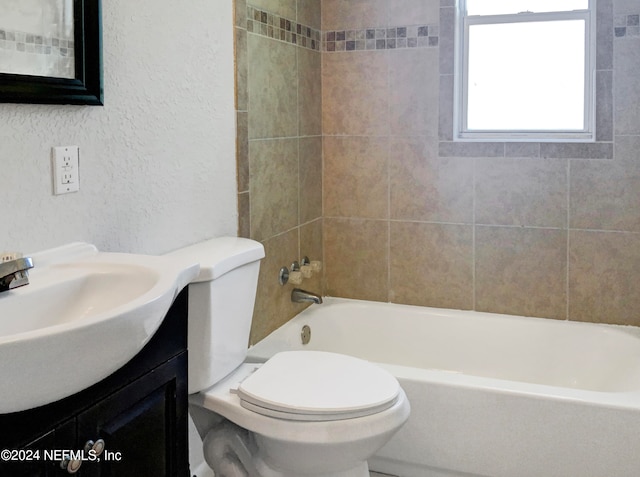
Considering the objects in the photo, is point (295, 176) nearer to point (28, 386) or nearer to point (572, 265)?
point (572, 265)

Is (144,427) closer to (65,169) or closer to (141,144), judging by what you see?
(65,169)

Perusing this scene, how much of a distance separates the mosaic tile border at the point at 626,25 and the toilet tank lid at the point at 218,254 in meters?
1.79

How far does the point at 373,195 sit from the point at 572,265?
0.95 metres

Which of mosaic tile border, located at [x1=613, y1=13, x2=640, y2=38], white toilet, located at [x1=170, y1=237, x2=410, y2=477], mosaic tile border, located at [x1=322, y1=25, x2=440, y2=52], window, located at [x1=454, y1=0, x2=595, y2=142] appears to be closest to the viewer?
white toilet, located at [x1=170, y1=237, x2=410, y2=477]

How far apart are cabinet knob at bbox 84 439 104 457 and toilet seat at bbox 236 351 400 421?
627mm

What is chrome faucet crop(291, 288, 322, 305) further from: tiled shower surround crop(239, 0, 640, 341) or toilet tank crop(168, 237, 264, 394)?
toilet tank crop(168, 237, 264, 394)

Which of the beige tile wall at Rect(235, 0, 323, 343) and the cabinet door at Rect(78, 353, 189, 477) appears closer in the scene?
the cabinet door at Rect(78, 353, 189, 477)

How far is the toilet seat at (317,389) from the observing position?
6.16ft

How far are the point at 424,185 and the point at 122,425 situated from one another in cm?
209

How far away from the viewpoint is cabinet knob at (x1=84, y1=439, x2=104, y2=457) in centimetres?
132

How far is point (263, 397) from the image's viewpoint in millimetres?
1929

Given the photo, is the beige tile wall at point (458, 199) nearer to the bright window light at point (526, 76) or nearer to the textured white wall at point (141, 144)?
the bright window light at point (526, 76)

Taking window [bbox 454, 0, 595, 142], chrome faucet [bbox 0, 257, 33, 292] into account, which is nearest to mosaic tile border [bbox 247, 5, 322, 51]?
window [bbox 454, 0, 595, 142]

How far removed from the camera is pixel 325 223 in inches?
134
